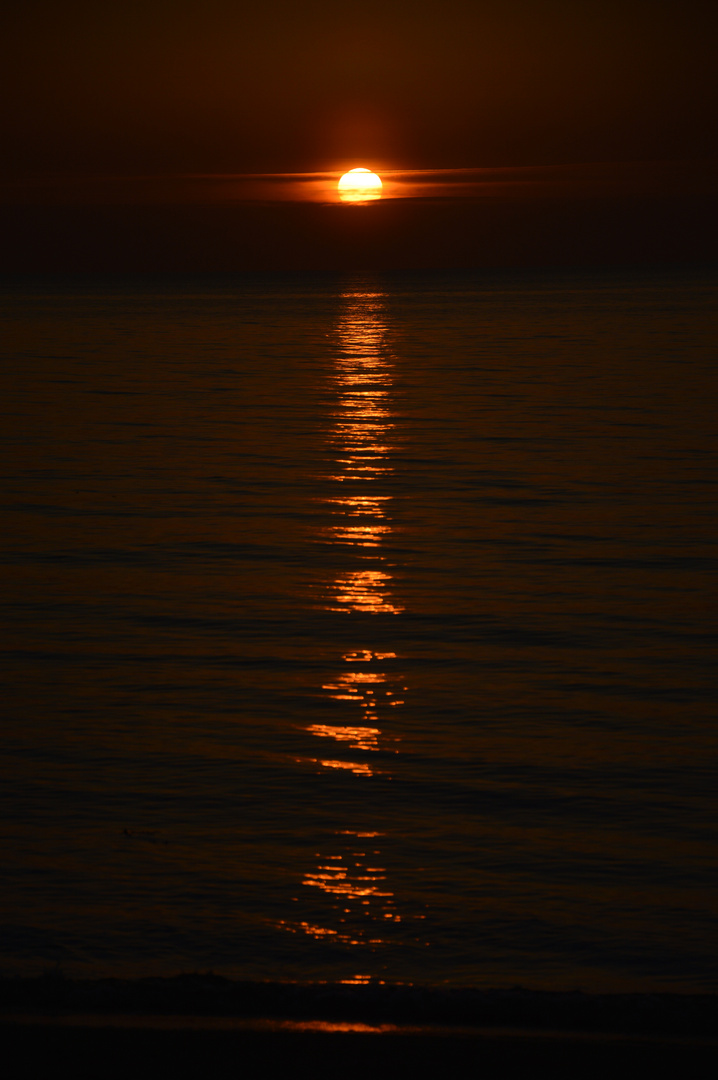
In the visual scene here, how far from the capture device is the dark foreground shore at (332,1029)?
15.2ft

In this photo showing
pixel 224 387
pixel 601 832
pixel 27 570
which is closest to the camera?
pixel 601 832

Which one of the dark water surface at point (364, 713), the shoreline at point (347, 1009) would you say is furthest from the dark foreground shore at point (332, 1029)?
the dark water surface at point (364, 713)

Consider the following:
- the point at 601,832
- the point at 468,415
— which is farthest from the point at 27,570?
the point at 468,415

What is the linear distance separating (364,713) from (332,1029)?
521cm

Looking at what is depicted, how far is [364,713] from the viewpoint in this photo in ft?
33.5

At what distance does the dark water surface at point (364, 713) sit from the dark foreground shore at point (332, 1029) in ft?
3.04

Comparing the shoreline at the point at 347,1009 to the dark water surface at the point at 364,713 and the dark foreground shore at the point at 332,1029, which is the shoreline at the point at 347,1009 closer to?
the dark foreground shore at the point at 332,1029

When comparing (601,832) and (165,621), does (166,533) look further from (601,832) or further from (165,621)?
(601,832)

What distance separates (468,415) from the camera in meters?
32.6

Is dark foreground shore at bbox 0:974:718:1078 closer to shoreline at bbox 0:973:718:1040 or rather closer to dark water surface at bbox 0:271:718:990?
shoreline at bbox 0:973:718:1040

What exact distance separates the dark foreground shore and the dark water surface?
93 cm

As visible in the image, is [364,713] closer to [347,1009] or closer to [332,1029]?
[347,1009]

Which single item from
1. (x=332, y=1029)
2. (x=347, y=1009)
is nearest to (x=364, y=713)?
(x=347, y=1009)

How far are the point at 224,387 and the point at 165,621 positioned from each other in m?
28.8
